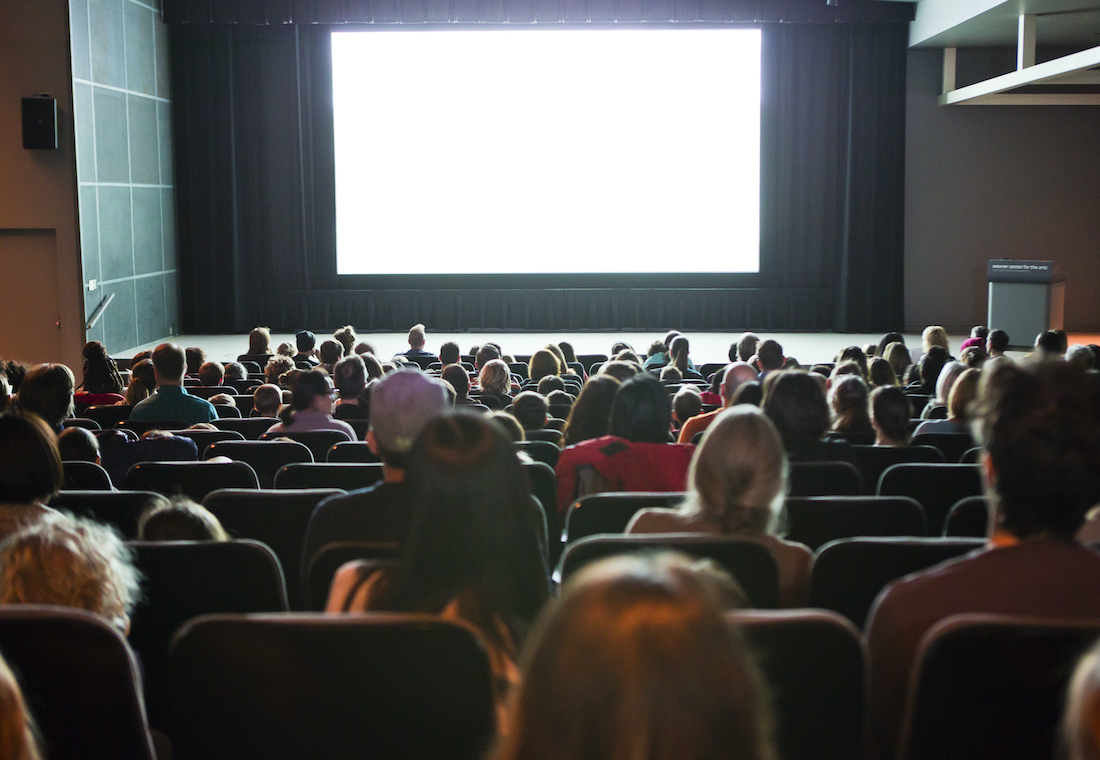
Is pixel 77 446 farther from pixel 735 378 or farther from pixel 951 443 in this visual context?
pixel 951 443

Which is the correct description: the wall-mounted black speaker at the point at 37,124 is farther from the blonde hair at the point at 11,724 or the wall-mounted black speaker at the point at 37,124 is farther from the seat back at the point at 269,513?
the blonde hair at the point at 11,724

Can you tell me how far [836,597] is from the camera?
236cm

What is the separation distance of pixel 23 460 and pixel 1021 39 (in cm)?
1257

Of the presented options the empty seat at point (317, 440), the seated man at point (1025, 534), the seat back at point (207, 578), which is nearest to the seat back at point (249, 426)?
the empty seat at point (317, 440)

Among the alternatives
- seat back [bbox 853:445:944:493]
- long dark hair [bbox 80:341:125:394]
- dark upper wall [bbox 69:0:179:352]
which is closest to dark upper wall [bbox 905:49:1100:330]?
dark upper wall [bbox 69:0:179:352]

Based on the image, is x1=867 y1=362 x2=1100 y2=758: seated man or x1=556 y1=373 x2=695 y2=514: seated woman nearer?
x1=867 y1=362 x2=1100 y2=758: seated man

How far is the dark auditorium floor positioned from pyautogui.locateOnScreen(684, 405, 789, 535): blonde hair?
10658 mm

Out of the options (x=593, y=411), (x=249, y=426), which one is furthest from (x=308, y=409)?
(x=593, y=411)

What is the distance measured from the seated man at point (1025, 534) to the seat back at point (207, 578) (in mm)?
1317

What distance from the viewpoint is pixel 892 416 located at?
173 inches

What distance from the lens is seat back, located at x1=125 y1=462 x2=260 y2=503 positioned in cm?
384

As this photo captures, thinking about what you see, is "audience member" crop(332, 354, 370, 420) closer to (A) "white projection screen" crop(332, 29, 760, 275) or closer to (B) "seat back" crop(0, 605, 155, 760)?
(B) "seat back" crop(0, 605, 155, 760)

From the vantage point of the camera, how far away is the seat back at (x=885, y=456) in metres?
4.18

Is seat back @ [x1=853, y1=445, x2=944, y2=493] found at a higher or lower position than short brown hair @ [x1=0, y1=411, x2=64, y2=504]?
lower
